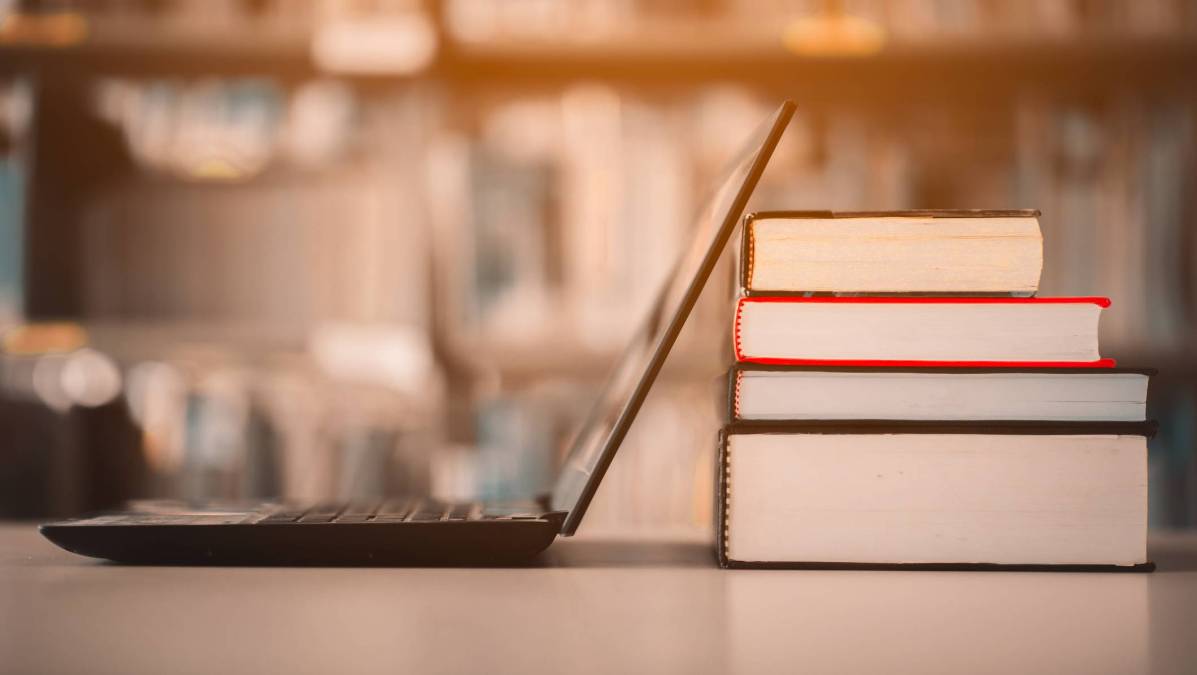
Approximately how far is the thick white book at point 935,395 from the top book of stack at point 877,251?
52 millimetres

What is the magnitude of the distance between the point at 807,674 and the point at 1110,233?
1289 millimetres

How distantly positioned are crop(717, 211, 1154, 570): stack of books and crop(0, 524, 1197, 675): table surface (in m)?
0.02

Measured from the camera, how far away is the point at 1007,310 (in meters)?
0.52

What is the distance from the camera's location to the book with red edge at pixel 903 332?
0.51 m

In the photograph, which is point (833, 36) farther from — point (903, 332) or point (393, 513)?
point (393, 513)

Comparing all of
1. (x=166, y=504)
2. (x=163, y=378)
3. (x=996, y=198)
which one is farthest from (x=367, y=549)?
(x=996, y=198)

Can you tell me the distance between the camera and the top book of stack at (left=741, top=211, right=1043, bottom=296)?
52cm

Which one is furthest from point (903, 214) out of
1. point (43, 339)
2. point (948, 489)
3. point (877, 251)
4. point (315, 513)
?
point (43, 339)

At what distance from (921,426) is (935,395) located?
0.02 m

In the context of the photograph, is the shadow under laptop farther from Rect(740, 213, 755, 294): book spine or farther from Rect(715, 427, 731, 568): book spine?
Rect(740, 213, 755, 294): book spine

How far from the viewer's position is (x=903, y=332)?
1.70 ft

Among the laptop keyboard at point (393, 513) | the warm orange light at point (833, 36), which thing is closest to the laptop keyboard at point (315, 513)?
the laptop keyboard at point (393, 513)

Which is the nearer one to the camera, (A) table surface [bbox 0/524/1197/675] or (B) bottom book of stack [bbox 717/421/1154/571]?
(A) table surface [bbox 0/524/1197/675]

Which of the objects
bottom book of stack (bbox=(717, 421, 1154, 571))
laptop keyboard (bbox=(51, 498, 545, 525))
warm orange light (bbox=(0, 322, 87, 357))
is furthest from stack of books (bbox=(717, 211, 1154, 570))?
warm orange light (bbox=(0, 322, 87, 357))
